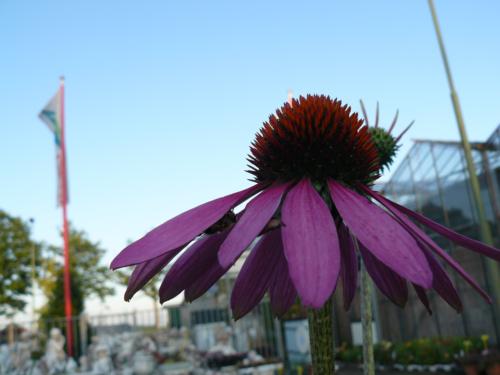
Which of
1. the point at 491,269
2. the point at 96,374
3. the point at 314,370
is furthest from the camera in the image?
the point at 491,269

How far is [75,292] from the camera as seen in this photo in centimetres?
1902

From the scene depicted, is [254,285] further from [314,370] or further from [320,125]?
[320,125]

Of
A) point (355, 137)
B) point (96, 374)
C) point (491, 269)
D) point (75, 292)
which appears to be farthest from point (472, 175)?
point (75, 292)

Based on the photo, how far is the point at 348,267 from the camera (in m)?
0.85

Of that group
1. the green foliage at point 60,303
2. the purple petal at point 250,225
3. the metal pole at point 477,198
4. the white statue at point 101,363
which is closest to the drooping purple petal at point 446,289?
the purple petal at point 250,225

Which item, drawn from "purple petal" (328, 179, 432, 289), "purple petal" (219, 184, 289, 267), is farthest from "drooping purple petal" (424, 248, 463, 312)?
"purple petal" (219, 184, 289, 267)

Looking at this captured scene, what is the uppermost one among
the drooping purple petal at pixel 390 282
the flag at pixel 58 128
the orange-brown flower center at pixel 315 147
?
the flag at pixel 58 128

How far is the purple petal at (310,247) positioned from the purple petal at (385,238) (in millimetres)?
33

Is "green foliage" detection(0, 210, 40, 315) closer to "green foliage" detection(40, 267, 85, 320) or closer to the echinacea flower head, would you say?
"green foliage" detection(40, 267, 85, 320)

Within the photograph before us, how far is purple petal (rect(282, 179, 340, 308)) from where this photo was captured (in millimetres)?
456

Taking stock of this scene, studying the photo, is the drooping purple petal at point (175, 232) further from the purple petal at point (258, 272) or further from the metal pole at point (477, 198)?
the metal pole at point (477, 198)

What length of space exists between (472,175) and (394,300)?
9355 millimetres

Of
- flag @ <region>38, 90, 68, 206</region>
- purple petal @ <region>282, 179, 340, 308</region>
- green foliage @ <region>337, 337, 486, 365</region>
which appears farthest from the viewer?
flag @ <region>38, 90, 68, 206</region>

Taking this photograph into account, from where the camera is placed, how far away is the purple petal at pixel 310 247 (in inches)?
17.9
